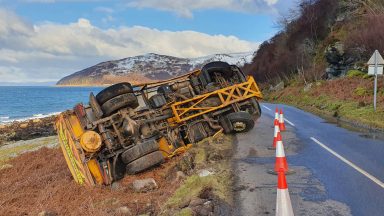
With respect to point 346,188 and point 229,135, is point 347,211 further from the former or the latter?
point 229,135

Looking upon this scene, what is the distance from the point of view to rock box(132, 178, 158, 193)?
10070 mm

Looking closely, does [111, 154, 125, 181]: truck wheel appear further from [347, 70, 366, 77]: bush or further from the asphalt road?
[347, 70, 366, 77]: bush

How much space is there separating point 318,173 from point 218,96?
549 cm

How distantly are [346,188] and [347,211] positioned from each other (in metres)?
1.37

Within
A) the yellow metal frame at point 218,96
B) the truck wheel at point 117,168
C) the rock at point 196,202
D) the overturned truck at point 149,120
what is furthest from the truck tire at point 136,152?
the rock at point 196,202

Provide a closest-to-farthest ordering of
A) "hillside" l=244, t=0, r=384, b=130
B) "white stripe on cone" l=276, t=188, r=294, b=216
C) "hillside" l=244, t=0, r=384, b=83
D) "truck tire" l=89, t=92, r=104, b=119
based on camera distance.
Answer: "white stripe on cone" l=276, t=188, r=294, b=216 → "truck tire" l=89, t=92, r=104, b=119 → "hillside" l=244, t=0, r=384, b=130 → "hillside" l=244, t=0, r=384, b=83

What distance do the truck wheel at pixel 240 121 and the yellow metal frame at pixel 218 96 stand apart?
468 mm

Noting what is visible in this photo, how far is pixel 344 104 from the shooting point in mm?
25406

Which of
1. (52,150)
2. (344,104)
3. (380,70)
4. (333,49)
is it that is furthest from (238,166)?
(333,49)

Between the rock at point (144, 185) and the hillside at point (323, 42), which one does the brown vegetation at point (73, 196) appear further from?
the hillside at point (323, 42)

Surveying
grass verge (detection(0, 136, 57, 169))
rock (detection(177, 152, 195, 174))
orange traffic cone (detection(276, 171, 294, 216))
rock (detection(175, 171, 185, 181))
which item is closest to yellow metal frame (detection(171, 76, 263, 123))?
rock (detection(177, 152, 195, 174))

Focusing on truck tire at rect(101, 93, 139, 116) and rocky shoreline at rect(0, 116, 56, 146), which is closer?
truck tire at rect(101, 93, 139, 116)

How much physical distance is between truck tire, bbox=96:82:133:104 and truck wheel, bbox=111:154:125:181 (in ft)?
5.37

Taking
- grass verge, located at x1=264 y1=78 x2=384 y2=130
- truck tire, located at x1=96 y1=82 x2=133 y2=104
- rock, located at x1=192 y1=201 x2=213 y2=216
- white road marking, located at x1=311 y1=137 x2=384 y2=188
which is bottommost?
grass verge, located at x1=264 y1=78 x2=384 y2=130
